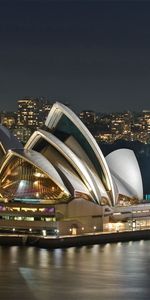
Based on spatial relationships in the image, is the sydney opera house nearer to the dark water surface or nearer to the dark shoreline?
the dark shoreline

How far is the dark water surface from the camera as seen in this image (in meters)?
23.3

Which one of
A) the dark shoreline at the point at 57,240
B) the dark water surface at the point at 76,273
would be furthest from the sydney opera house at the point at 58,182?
the dark water surface at the point at 76,273

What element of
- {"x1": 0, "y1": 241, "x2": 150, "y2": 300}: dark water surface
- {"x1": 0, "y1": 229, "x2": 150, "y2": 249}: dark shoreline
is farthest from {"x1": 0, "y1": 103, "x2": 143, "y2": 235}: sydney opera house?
{"x1": 0, "y1": 241, "x2": 150, "y2": 300}: dark water surface

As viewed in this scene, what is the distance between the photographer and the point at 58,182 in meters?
33.2

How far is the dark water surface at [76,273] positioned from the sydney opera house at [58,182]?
164cm

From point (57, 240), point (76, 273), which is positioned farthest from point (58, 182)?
point (76, 273)

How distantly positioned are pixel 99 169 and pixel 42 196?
2.36 metres

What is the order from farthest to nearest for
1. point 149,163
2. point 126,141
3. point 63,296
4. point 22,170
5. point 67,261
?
point 126,141 → point 149,163 → point 22,170 → point 67,261 → point 63,296

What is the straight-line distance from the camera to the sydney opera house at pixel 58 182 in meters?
32.8

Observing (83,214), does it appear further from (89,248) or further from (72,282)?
(72,282)

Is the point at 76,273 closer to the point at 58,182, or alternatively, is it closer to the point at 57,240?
the point at 57,240

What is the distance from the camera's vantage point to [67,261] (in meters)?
28.3

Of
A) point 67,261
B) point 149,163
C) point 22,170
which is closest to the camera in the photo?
point 67,261

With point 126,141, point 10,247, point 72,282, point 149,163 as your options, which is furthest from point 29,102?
point 72,282
